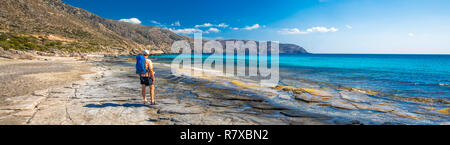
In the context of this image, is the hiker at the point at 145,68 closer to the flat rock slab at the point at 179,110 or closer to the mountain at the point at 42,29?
the flat rock slab at the point at 179,110

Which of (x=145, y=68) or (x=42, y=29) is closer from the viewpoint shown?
(x=145, y=68)

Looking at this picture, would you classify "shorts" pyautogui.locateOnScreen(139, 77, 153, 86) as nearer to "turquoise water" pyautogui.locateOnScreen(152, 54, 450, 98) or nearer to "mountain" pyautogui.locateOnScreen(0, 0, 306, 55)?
"turquoise water" pyautogui.locateOnScreen(152, 54, 450, 98)

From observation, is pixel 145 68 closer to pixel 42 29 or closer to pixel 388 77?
pixel 388 77

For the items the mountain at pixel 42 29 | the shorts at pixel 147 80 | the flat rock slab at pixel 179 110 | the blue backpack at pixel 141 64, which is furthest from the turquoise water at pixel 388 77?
the mountain at pixel 42 29

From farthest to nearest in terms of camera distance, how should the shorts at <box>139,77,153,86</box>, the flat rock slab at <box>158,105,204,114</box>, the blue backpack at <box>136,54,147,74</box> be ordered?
the shorts at <box>139,77,153,86</box> → the blue backpack at <box>136,54,147,74</box> → the flat rock slab at <box>158,105,204,114</box>

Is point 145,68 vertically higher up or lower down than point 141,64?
lower down

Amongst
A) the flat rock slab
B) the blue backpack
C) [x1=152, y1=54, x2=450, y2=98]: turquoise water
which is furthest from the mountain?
[x1=152, y1=54, x2=450, y2=98]: turquoise water

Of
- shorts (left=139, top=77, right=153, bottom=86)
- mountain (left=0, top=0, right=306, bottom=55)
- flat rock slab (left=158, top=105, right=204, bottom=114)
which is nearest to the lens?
flat rock slab (left=158, top=105, right=204, bottom=114)

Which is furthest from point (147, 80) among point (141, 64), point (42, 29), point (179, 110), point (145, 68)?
point (42, 29)

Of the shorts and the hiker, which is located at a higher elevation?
the hiker

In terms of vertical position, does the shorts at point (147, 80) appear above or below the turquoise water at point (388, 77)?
above

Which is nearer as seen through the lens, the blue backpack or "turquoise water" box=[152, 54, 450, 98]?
the blue backpack
